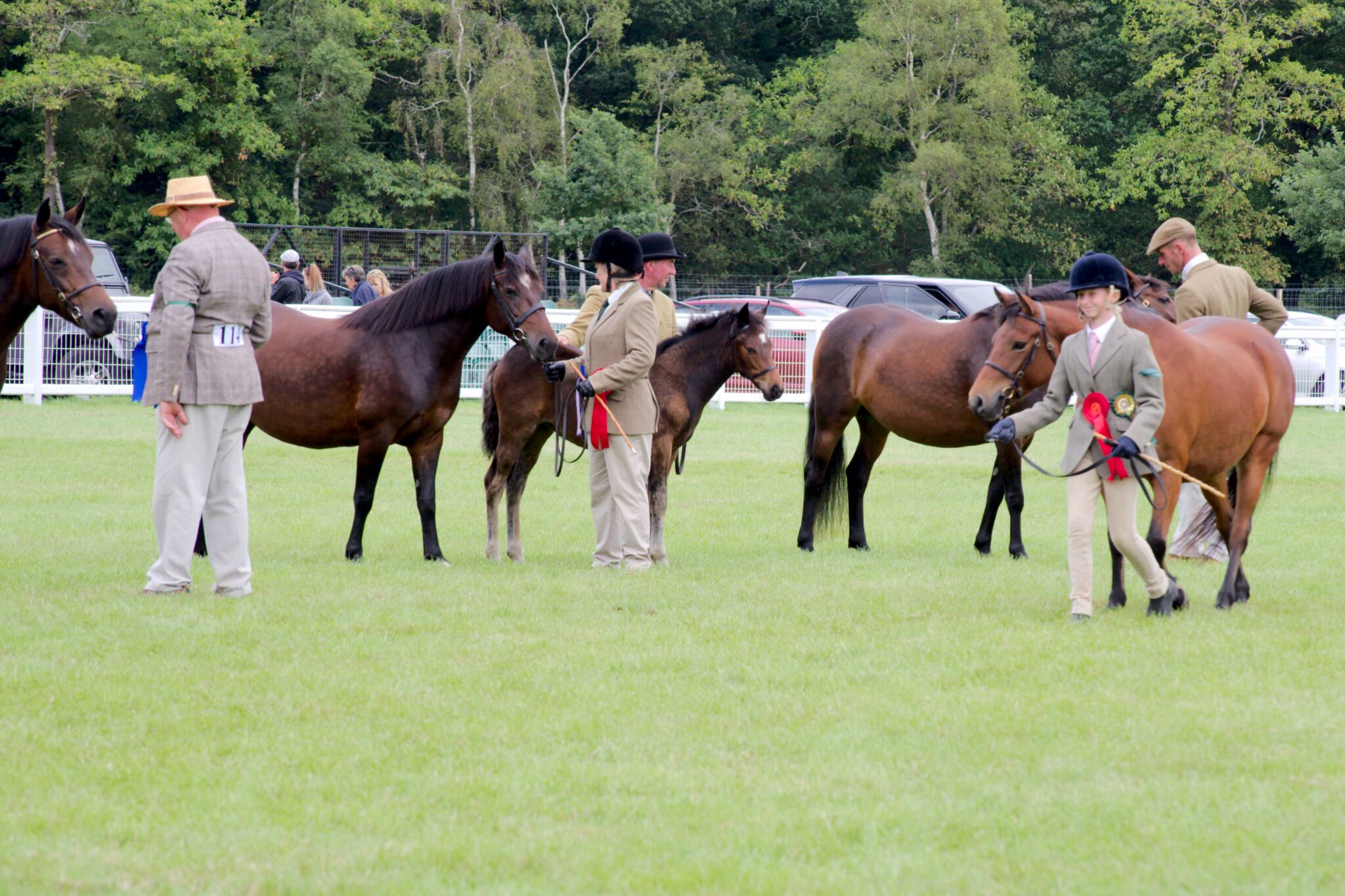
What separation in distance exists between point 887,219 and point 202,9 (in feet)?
78.6

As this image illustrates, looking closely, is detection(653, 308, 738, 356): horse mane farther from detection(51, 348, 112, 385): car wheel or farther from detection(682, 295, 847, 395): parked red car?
detection(51, 348, 112, 385): car wheel

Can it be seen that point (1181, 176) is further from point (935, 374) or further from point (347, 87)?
point (935, 374)

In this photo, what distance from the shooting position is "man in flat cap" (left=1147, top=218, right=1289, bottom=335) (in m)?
8.89

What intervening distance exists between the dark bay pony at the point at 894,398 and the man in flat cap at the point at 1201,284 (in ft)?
0.49

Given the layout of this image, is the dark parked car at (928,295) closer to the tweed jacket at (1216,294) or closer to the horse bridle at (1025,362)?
the tweed jacket at (1216,294)

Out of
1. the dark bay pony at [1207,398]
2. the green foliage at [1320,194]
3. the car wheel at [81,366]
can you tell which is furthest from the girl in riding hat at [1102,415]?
the green foliage at [1320,194]

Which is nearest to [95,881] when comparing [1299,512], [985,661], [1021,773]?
[1021,773]

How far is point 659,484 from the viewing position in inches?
357

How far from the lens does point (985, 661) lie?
19.7 feet

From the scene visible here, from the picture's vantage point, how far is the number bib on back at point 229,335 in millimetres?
7012

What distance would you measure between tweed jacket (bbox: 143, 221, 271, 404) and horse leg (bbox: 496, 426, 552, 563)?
7.53 feet

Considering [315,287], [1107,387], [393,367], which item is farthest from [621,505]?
[315,287]

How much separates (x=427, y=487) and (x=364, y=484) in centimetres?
39

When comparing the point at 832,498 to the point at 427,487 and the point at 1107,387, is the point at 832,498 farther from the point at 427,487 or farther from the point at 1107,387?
the point at 1107,387
